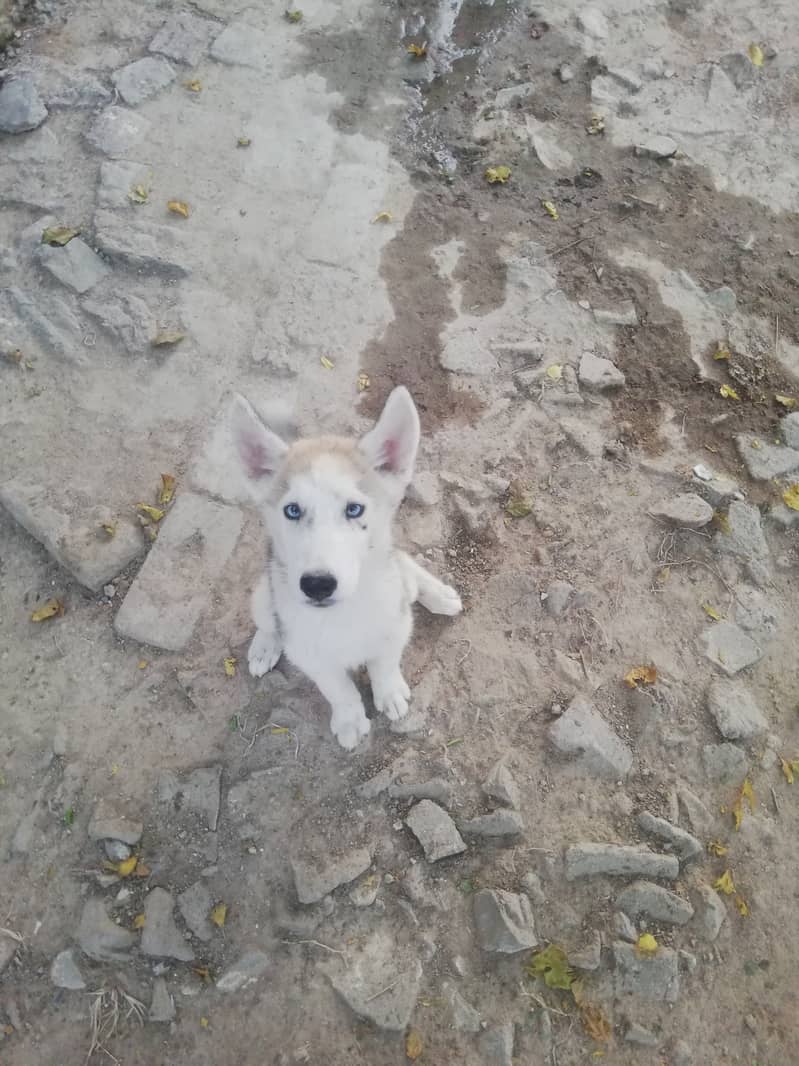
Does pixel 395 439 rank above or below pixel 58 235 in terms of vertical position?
above

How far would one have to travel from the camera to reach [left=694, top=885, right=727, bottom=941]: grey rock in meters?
3.24

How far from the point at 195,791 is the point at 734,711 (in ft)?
8.97

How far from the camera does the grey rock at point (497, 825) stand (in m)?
3.40

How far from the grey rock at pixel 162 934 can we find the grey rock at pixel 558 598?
238 cm

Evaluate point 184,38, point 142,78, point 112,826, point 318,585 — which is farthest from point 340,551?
point 184,38

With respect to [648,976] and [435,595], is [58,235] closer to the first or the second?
[435,595]

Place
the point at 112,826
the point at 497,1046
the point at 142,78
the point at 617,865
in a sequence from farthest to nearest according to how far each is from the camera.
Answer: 1. the point at 142,78
2. the point at 112,826
3. the point at 617,865
4. the point at 497,1046

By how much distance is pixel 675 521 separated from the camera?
434 cm

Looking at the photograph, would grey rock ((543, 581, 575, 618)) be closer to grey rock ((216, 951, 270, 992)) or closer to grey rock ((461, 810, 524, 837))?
grey rock ((461, 810, 524, 837))

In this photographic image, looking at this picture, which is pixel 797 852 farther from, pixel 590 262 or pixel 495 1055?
pixel 590 262

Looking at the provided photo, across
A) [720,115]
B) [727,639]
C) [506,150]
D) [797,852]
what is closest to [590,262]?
[506,150]

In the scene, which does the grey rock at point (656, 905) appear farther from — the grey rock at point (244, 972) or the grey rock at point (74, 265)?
the grey rock at point (74, 265)

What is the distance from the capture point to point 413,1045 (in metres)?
3.01

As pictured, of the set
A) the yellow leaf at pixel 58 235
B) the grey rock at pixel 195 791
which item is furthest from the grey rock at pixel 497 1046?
the yellow leaf at pixel 58 235
